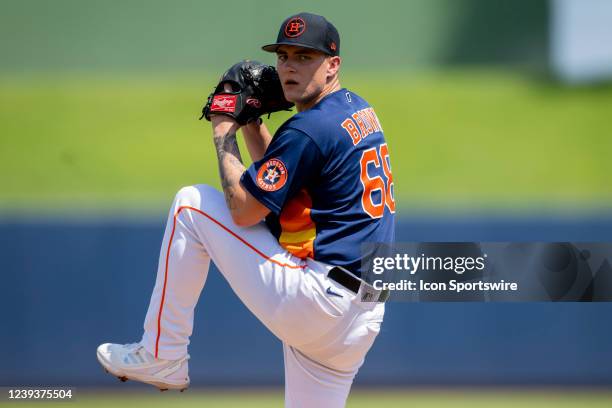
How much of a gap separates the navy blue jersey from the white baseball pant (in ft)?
0.26

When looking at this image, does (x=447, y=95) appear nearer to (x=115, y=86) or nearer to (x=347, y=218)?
(x=115, y=86)

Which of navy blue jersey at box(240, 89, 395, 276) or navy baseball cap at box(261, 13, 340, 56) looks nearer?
navy blue jersey at box(240, 89, 395, 276)

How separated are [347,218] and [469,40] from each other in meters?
6.45

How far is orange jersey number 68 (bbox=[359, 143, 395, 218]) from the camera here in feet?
9.29

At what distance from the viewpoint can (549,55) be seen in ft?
28.6

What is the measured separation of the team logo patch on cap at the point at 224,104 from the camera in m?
2.82

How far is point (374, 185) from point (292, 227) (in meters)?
0.32

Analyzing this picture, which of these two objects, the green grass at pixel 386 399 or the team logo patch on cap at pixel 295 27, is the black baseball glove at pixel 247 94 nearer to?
the team logo patch on cap at pixel 295 27

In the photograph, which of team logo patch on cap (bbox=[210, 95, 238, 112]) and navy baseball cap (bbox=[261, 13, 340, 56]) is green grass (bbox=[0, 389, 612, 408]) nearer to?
team logo patch on cap (bbox=[210, 95, 238, 112])

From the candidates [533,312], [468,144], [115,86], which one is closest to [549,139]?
[468,144]

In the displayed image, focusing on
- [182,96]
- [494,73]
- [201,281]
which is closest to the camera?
[201,281]

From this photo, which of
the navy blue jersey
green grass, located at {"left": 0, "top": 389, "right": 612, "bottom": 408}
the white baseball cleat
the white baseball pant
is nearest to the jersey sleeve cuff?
the navy blue jersey

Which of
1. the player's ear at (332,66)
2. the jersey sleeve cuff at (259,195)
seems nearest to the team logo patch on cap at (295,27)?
the player's ear at (332,66)

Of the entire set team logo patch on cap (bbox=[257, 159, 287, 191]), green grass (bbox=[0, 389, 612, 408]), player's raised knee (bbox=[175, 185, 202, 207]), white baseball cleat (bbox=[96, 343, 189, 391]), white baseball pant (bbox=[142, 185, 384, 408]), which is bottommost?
green grass (bbox=[0, 389, 612, 408])
